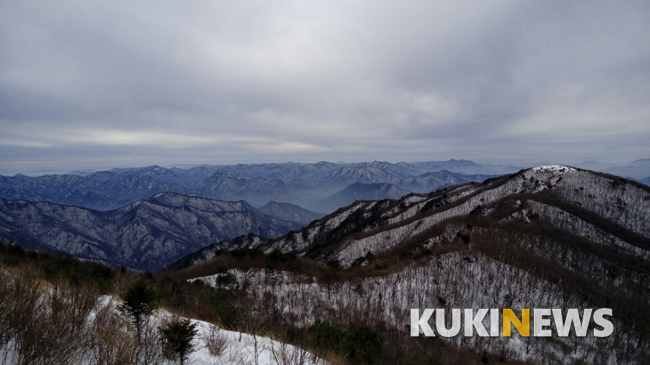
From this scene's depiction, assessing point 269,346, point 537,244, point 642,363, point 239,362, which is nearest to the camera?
point 239,362

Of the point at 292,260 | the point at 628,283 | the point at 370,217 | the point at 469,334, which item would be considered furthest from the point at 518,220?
the point at 370,217

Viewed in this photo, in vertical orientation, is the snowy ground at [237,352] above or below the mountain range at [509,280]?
above

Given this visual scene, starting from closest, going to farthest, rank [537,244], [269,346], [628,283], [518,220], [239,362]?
[239,362]
[269,346]
[628,283]
[537,244]
[518,220]

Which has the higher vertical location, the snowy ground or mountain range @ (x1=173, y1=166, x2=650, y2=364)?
the snowy ground

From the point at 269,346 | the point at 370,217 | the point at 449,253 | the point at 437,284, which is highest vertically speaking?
the point at 269,346

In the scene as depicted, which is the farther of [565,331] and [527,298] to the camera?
[527,298]

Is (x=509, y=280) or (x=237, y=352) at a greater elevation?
(x=237, y=352)

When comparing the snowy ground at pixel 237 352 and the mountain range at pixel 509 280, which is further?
the mountain range at pixel 509 280

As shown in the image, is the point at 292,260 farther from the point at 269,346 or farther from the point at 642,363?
the point at 642,363

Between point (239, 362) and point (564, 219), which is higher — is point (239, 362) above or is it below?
above

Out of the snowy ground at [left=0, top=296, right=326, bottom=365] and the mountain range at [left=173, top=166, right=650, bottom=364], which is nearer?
the snowy ground at [left=0, top=296, right=326, bottom=365]

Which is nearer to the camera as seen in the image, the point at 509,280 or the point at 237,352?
the point at 237,352
